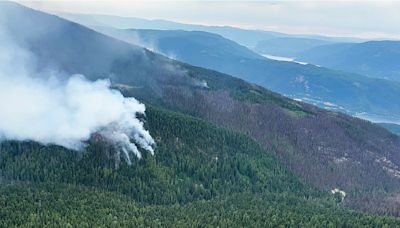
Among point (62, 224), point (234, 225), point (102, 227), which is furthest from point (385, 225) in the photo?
point (62, 224)

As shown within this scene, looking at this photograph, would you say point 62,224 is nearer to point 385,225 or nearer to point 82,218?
point 82,218

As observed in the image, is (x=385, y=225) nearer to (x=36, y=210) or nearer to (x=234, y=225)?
(x=234, y=225)

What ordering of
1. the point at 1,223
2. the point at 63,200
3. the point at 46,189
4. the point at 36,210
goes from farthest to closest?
the point at 46,189, the point at 63,200, the point at 36,210, the point at 1,223

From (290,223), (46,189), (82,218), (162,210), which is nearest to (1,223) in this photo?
(82,218)

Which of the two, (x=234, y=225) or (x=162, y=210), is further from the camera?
(x=162, y=210)

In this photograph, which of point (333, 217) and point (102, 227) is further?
point (333, 217)

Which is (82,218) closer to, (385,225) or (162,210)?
(162,210)

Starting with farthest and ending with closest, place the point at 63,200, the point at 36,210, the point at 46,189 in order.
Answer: the point at 46,189 < the point at 63,200 < the point at 36,210

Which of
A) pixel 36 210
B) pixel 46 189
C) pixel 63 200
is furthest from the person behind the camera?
pixel 46 189

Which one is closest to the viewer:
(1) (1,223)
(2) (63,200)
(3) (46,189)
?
(1) (1,223)
